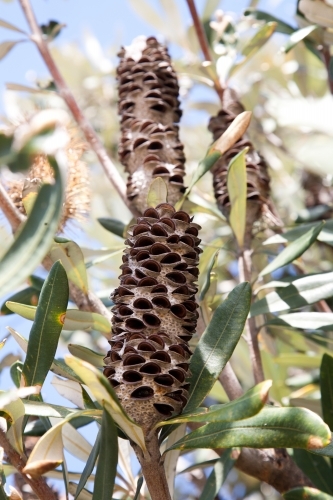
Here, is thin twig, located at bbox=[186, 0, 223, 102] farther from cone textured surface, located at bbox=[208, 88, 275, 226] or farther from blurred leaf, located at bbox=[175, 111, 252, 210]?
blurred leaf, located at bbox=[175, 111, 252, 210]

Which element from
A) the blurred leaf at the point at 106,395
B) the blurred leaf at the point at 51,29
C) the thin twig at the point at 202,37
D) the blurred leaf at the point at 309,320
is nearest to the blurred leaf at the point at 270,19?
the thin twig at the point at 202,37

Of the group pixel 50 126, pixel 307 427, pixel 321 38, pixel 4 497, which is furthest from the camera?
pixel 321 38

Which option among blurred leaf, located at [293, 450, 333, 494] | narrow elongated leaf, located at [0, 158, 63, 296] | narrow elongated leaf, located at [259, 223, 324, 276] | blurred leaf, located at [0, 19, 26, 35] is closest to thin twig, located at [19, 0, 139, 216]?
blurred leaf, located at [0, 19, 26, 35]

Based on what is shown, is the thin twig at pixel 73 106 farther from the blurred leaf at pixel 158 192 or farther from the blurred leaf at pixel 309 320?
the blurred leaf at pixel 309 320

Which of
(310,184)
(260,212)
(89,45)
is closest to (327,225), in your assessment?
(260,212)

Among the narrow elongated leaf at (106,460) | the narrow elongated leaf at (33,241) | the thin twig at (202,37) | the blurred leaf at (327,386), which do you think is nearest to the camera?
the narrow elongated leaf at (33,241)

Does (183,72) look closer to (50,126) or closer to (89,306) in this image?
(89,306)
